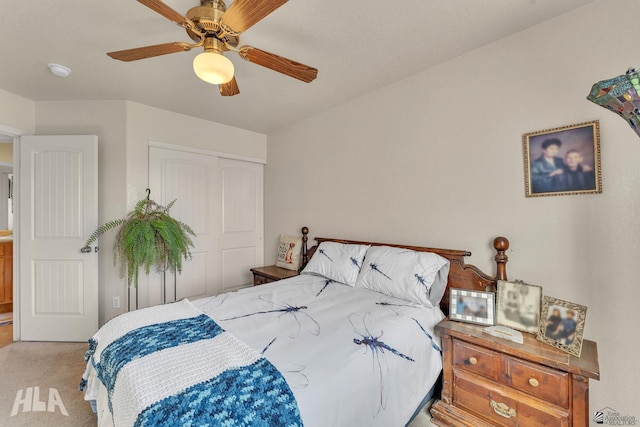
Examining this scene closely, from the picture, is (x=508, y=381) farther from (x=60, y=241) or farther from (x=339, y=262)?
(x=60, y=241)

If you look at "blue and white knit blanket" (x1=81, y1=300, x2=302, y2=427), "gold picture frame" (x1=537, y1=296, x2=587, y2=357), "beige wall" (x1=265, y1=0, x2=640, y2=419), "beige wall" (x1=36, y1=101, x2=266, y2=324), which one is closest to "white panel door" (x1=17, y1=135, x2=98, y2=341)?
"beige wall" (x1=36, y1=101, x2=266, y2=324)

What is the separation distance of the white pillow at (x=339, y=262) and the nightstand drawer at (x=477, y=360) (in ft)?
2.94

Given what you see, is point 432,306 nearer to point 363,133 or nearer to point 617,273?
point 617,273

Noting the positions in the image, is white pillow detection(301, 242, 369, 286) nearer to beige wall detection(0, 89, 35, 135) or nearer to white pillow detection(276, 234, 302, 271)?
white pillow detection(276, 234, 302, 271)

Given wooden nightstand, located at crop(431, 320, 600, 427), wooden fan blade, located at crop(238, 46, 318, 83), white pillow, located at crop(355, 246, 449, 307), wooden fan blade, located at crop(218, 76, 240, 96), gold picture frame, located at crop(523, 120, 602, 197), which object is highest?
wooden fan blade, located at crop(238, 46, 318, 83)

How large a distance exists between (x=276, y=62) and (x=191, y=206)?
2.25 meters

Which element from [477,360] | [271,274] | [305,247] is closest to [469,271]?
[477,360]

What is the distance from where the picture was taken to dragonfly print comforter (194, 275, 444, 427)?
40.5 inches

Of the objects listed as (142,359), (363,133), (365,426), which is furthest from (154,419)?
(363,133)

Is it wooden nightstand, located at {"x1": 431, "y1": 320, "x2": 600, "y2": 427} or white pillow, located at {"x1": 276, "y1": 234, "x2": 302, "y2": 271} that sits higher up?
white pillow, located at {"x1": 276, "y1": 234, "x2": 302, "y2": 271}

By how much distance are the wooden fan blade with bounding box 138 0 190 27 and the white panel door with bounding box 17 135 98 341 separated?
2.12 metres

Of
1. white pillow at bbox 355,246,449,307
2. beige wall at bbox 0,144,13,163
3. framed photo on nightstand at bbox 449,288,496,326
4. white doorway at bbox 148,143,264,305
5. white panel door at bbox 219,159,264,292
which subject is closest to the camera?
framed photo on nightstand at bbox 449,288,496,326

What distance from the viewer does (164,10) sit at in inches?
46.9

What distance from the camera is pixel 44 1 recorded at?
4.82 feet
